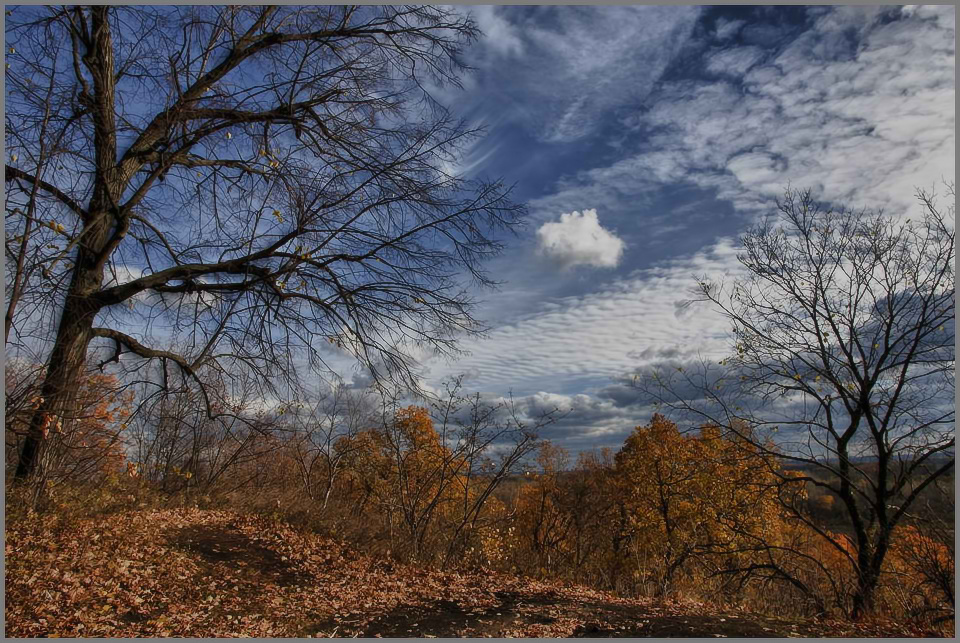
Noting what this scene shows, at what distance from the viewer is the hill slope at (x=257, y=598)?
18.8 ft

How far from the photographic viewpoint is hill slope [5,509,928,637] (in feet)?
18.8

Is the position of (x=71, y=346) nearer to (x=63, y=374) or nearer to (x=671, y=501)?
(x=63, y=374)

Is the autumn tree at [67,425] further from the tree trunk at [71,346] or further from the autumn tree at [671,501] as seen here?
the autumn tree at [671,501]

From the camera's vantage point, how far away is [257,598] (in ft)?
22.7

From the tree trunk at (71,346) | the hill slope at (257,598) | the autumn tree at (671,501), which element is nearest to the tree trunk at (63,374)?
the tree trunk at (71,346)

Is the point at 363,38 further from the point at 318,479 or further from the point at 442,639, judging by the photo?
the point at 318,479

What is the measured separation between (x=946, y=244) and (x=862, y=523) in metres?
4.73

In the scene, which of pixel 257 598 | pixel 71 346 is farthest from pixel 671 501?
pixel 71 346

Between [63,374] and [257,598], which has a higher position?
[63,374]

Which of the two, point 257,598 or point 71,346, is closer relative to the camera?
point 257,598

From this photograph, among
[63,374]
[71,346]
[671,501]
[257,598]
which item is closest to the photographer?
[257,598]

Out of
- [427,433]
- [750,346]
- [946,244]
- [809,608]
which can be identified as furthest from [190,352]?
[946,244]

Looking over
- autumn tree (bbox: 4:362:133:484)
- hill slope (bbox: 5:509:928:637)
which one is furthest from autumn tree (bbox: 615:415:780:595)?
autumn tree (bbox: 4:362:133:484)

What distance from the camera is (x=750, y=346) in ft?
33.8
